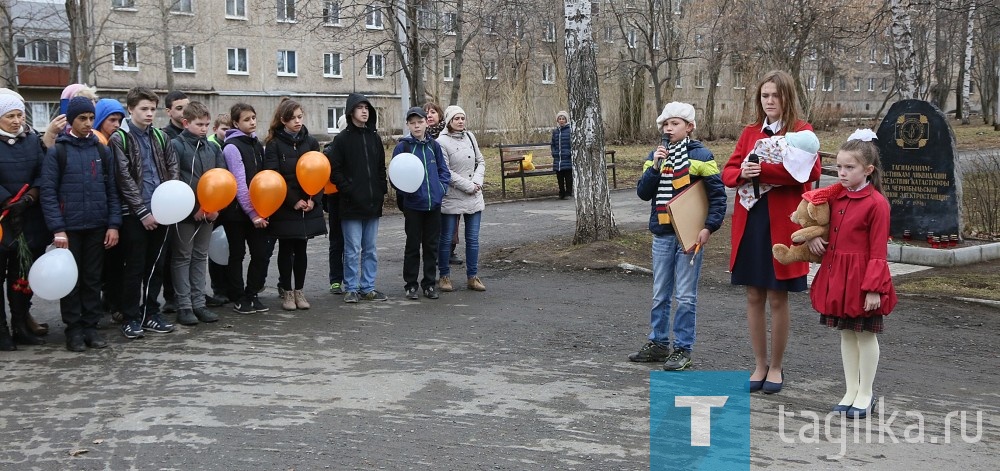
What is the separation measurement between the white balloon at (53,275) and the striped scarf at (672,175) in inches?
174

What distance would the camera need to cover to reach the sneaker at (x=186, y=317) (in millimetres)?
8562

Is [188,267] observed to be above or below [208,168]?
below

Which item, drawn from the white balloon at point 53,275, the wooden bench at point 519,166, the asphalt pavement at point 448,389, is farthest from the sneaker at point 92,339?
the wooden bench at point 519,166

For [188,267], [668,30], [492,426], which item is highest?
[668,30]

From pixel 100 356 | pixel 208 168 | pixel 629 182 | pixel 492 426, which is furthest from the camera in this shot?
pixel 629 182

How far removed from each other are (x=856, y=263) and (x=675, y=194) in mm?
1487

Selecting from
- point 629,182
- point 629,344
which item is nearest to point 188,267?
point 629,344

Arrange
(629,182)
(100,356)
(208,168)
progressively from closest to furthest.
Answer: (100,356) < (208,168) < (629,182)

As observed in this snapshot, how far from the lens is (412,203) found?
31.9 feet

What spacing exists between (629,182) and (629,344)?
16.3m

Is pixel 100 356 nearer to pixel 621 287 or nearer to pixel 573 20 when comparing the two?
pixel 621 287

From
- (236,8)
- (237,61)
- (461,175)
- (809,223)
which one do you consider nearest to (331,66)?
(237,61)

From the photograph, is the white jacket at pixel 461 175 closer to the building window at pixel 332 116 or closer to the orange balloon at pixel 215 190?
the orange balloon at pixel 215 190

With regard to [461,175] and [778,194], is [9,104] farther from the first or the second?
[778,194]
